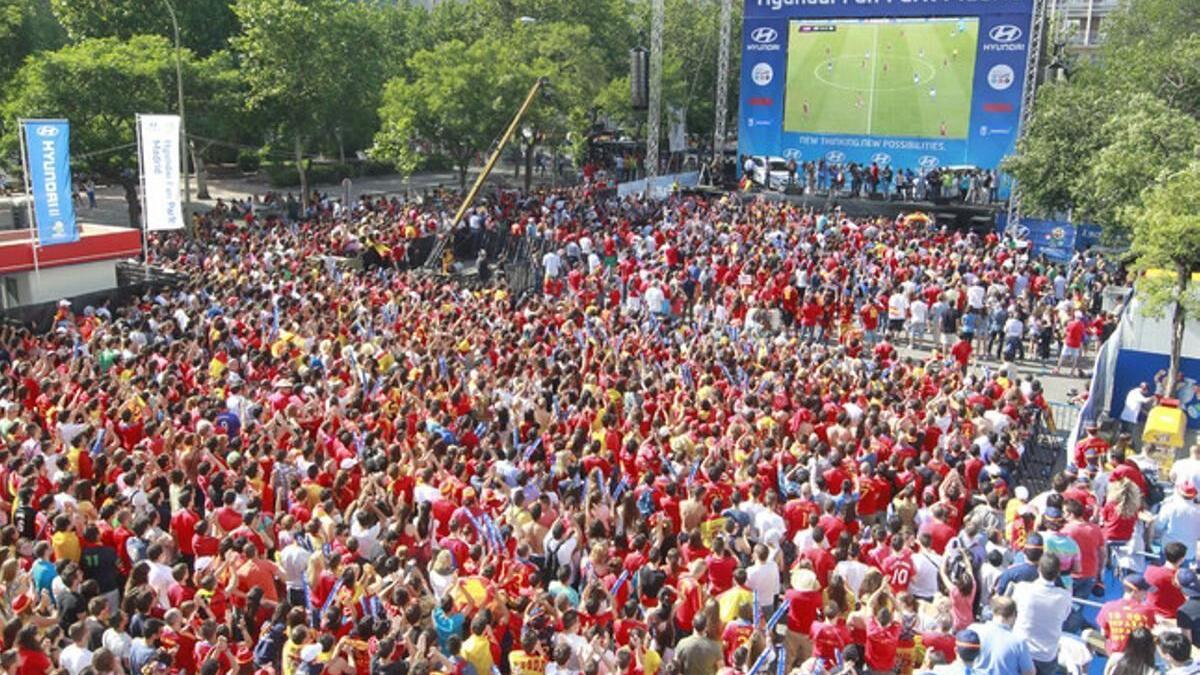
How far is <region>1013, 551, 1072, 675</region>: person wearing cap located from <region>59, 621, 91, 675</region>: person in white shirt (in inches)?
248

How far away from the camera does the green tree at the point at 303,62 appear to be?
30438mm

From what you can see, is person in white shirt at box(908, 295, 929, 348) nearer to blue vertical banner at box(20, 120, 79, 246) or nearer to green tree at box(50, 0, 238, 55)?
blue vertical banner at box(20, 120, 79, 246)

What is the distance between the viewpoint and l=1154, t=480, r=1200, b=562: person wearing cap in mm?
9406

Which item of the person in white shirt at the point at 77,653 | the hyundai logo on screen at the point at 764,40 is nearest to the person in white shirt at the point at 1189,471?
the person in white shirt at the point at 77,653

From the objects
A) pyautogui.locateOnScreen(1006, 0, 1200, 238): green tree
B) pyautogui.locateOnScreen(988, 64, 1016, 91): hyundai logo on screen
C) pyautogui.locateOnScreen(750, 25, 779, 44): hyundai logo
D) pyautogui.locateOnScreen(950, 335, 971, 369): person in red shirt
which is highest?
pyautogui.locateOnScreen(750, 25, 779, 44): hyundai logo

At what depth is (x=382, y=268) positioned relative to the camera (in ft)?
77.5

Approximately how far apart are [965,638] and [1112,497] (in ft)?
14.6

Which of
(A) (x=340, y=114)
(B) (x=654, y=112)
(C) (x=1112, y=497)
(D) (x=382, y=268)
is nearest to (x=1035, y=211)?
(B) (x=654, y=112)

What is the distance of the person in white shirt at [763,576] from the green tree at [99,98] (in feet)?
83.4

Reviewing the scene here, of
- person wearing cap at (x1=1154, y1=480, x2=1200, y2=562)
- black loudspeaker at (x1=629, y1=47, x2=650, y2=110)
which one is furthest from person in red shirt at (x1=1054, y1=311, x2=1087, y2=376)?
black loudspeaker at (x1=629, y1=47, x2=650, y2=110)

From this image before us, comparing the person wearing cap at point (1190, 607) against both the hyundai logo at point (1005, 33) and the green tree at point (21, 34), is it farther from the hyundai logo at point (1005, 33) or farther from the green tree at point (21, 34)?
the green tree at point (21, 34)

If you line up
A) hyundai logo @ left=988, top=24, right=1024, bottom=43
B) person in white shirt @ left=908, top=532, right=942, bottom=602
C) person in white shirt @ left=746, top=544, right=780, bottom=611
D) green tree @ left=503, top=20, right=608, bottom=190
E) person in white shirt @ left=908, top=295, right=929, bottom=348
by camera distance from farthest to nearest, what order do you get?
green tree @ left=503, top=20, right=608, bottom=190
hyundai logo @ left=988, top=24, right=1024, bottom=43
person in white shirt @ left=908, top=295, right=929, bottom=348
person in white shirt @ left=908, top=532, right=942, bottom=602
person in white shirt @ left=746, top=544, right=780, bottom=611

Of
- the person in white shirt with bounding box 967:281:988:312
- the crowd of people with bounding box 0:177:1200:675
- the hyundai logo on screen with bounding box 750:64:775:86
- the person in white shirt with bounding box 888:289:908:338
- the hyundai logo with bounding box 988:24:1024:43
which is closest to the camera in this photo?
the crowd of people with bounding box 0:177:1200:675

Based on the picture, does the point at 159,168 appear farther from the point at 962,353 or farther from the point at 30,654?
the point at 30,654
